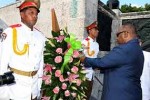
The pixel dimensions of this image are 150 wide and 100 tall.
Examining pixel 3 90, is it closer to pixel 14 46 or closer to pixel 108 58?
pixel 14 46

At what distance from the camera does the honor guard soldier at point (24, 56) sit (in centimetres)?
578

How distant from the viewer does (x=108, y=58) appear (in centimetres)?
637

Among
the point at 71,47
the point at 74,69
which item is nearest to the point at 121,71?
the point at 74,69

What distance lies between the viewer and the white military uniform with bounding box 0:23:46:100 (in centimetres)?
577

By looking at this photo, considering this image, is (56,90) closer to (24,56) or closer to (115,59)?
(24,56)

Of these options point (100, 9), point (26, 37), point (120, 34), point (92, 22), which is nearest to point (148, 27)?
point (100, 9)

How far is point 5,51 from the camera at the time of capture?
5.76m

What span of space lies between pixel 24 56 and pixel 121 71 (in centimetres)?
145

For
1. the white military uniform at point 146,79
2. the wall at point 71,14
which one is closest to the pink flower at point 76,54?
the white military uniform at point 146,79

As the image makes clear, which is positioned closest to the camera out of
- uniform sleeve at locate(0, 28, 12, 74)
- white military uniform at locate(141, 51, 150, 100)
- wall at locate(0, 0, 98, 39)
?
uniform sleeve at locate(0, 28, 12, 74)

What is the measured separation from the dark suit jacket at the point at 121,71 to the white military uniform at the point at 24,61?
3.04ft

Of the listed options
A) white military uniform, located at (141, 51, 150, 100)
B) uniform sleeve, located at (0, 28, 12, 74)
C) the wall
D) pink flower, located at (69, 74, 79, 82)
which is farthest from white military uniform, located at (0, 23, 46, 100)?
the wall

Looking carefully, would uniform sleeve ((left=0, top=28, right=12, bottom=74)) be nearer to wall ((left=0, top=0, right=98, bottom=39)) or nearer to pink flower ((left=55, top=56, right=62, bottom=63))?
pink flower ((left=55, top=56, right=62, bottom=63))

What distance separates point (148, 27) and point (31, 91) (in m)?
10.8
